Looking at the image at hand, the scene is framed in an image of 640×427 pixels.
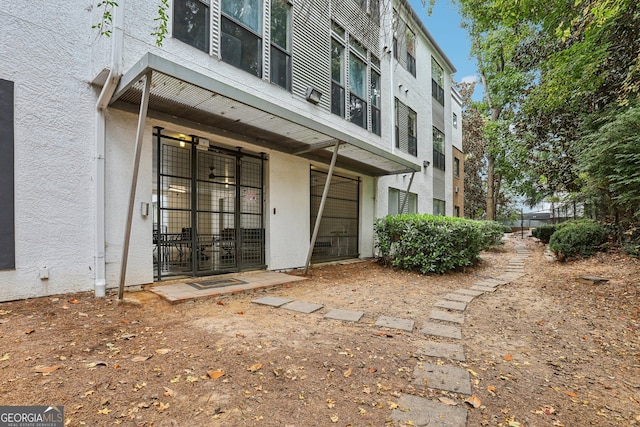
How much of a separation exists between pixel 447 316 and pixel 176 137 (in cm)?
535

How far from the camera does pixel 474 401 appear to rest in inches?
84.0

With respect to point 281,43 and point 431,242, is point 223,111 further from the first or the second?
point 431,242

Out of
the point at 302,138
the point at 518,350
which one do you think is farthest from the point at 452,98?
the point at 518,350

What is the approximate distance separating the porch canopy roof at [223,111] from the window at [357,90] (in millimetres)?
2007

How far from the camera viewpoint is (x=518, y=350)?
3092 mm

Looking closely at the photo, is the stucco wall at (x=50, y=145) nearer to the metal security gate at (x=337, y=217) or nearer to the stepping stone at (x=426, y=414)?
the stepping stone at (x=426, y=414)

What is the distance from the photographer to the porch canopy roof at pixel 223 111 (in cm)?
384

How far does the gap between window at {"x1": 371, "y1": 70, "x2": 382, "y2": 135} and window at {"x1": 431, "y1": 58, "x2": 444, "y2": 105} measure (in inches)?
216

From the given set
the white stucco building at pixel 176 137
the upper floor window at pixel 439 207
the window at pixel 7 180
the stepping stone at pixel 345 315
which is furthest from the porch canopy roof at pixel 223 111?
the upper floor window at pixel 439 207

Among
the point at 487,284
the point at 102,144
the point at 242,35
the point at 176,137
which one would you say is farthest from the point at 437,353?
the point at 242,35

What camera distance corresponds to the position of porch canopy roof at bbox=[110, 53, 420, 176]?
3844mm

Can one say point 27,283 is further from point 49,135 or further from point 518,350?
point 518,350

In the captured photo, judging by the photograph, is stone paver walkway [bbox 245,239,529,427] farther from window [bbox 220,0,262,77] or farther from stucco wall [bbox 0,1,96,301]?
window [bbox 220,0,262,77]

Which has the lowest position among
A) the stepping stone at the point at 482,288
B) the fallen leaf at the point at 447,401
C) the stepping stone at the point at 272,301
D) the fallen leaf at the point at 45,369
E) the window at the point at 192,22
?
the stepping stone at the point at 482,288
